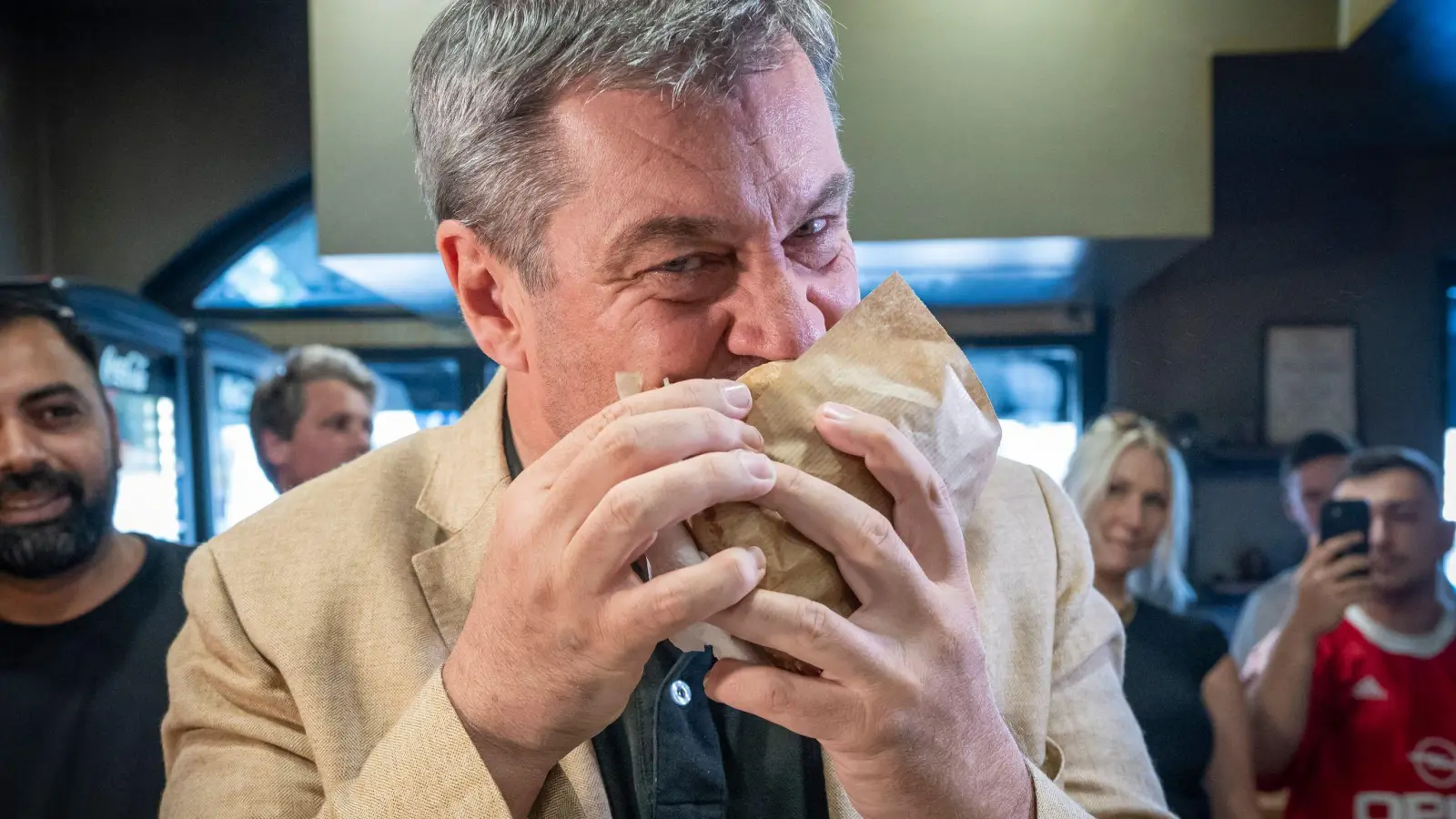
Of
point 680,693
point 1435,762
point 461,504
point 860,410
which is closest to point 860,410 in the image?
point 860,410

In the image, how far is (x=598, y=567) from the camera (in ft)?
1.94

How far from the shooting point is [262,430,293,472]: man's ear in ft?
4.96

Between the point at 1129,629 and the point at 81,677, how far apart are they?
1.47 meters

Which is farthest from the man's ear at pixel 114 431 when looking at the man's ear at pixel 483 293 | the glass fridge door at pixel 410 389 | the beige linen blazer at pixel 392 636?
the man's ear at pixel 483 293

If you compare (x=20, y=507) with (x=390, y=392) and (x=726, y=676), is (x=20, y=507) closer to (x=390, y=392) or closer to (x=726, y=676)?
(x=390, y=392)

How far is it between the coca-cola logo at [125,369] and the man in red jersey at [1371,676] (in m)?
1.72

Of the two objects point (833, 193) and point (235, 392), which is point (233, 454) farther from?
point (833, 193)

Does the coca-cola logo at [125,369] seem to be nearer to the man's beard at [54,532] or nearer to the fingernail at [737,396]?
the man's beard at [54,532]

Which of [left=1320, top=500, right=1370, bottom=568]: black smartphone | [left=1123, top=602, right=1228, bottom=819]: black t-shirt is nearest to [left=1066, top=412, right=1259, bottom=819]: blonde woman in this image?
[left=1123, top=602, right=1228, bottom=819]: black t-shirt

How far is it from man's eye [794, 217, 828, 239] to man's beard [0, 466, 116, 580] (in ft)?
3.55

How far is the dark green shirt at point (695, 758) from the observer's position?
0.93 metres

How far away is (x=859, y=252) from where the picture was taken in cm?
155

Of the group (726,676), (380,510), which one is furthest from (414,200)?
(726,676)

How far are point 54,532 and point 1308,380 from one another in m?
1.83
